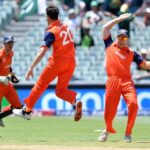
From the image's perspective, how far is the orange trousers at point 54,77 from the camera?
15555 millimetres

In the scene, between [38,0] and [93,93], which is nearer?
[93,93]

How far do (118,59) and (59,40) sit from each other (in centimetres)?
124

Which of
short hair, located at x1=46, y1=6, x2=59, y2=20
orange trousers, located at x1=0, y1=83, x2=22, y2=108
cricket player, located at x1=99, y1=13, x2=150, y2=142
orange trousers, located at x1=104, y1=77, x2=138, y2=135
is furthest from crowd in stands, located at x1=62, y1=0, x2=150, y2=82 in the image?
orange trousers, located at x1=104, y1=77, x2=138, y2=135

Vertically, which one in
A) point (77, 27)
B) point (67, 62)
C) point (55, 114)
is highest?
point (67, 62)

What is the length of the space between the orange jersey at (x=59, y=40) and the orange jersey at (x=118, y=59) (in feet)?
3.04

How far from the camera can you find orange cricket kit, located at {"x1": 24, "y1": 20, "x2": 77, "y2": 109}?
50.4ft

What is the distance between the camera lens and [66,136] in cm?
1625

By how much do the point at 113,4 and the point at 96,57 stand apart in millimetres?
2131

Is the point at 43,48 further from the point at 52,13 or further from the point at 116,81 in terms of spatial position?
the point at 116,81

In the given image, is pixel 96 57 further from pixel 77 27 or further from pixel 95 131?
pixel 95 131

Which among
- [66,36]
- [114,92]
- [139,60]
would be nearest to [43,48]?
[66,36]

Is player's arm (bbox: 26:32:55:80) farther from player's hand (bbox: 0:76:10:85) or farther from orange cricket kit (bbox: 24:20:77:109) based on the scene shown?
player's hand (bbox: 0:76:10:85)

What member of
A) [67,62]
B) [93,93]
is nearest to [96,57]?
[93,93]

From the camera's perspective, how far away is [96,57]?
28641 millimetres
